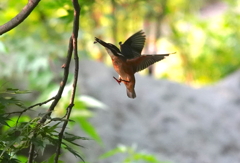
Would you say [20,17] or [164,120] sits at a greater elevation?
[164,120]

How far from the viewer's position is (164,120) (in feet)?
6.38

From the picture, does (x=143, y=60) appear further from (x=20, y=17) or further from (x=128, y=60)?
(x=20, y=17)

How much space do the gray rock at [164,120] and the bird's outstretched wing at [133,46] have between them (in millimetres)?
1184

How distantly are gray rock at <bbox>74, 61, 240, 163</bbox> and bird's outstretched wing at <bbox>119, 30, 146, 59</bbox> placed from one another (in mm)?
1184

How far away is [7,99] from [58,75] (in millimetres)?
1248

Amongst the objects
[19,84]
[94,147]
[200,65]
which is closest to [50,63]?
[19,84]

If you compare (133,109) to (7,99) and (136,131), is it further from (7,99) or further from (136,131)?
(7,99)

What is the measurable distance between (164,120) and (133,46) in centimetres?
152

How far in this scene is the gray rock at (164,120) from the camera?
70.3 inches

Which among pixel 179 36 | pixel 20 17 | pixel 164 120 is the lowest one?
pixel 20 17

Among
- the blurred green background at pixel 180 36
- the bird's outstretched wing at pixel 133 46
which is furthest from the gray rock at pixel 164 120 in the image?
the bird's outstretched wing at pixel 133 46

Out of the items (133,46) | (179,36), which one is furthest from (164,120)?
(133,46)

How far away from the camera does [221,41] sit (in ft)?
11.8

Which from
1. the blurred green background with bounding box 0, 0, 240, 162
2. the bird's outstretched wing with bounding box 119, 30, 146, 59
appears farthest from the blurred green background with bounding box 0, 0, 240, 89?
the bird's outstretched wing with bounding box 119, 30, 146, 59
